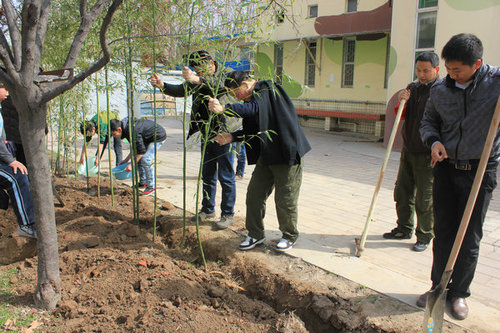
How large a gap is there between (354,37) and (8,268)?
12897mm

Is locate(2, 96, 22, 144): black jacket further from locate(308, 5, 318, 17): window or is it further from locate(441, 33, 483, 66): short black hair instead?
→ locate(308, 5, 318, 17): window

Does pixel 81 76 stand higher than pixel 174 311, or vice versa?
pixel 81 76

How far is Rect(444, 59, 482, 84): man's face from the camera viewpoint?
2426mm

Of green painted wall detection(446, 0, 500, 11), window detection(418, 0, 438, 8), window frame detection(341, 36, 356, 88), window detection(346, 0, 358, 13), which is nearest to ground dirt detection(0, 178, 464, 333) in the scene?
green painted wall detection(446, 0, 500, 11)

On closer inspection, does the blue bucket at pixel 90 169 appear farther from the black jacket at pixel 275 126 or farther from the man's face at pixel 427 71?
the man's face at pixel 427 71

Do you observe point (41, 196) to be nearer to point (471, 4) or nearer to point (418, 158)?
point (418, 158)

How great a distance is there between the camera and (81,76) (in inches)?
97.1

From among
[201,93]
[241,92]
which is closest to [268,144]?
[241,92]

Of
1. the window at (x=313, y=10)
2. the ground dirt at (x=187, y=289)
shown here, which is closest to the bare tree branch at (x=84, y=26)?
the ground dirt at (x=187, y=289)

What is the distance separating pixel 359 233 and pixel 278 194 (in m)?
1.20

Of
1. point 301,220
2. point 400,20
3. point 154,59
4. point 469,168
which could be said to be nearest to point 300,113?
point 400,20

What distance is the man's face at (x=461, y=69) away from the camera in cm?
243

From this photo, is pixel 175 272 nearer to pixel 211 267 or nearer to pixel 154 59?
pixel 211 267

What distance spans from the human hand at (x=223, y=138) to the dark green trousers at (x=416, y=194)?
5.74 ft
